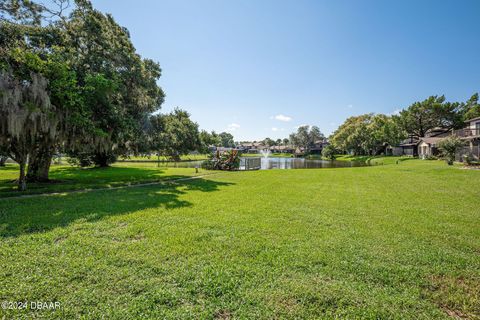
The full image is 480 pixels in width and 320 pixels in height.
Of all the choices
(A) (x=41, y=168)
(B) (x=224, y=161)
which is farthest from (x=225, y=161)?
(A) (x=41, y=168)

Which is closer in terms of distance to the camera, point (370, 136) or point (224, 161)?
point (224, 161)

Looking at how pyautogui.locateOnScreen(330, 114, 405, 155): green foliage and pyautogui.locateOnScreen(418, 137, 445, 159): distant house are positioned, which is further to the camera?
pyautogui.locateOnScreen(330, 114, 405, 155): green foliage

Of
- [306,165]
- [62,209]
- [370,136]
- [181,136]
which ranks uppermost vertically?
[370,136]

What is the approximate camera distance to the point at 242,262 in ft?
11.5

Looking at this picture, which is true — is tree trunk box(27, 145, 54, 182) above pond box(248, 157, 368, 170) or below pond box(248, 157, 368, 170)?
above

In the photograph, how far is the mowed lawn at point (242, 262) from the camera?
2.59m

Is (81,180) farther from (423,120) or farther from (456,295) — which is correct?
(423,120)

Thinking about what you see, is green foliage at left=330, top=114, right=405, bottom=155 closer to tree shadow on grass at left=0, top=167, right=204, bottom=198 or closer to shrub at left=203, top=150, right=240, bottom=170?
shrub at left=203, top=150, right=240, bottom=170

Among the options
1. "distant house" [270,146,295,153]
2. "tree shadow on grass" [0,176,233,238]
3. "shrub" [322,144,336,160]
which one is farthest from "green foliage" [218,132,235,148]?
"tree shadow on grass" [0,176,233,238]

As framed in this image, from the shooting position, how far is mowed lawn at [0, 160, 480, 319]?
259 cm

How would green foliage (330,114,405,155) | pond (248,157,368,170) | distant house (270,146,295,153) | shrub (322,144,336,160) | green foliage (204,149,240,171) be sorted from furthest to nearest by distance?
distant house (270,146,295,153) → shrub (322,144,336,160) → green foliage (330,114,405,155) → pond (248,157,368,170) → green foliage (204,149,240,171)

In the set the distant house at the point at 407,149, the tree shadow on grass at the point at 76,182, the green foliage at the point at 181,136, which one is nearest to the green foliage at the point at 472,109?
the distant house at the point at 407,149

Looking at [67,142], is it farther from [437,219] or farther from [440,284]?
[437,219]

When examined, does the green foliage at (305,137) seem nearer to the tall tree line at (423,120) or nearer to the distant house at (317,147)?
the distant house at (317,147)
